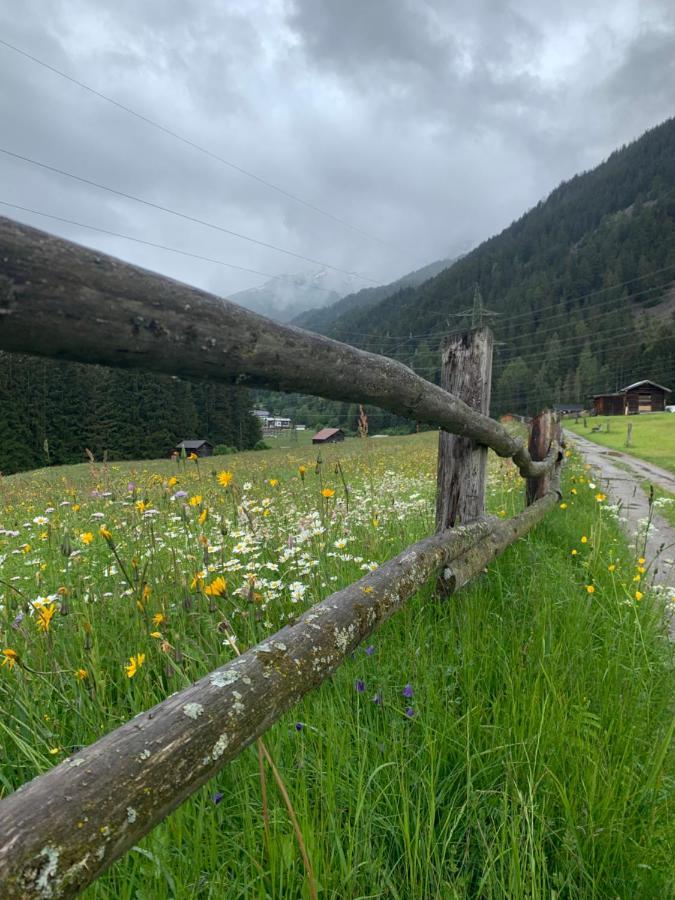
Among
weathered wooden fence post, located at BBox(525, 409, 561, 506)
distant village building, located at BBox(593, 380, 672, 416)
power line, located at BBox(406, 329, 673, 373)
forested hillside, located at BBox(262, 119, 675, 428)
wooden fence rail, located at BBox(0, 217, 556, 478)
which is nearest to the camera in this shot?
wooden fence rail, located at BBox(0, 217, 556, 478)

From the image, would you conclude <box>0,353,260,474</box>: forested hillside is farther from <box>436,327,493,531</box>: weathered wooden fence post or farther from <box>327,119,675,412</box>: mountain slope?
Result: <box>327,119,675,412</box>: mountain slope

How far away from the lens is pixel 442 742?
1658 mm

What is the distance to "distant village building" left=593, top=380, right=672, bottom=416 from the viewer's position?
71.5m

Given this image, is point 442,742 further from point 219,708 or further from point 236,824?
point 219,708

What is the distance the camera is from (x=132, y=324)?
2.43 ft

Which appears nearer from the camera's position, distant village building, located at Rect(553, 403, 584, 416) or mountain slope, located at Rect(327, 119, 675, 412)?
distant village building, located at Rect(553, 403, 584, 416)

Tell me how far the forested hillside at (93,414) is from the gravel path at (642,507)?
22.0 m

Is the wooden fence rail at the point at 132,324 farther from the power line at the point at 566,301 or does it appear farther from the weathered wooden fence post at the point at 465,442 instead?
the power line at the point at 566,301

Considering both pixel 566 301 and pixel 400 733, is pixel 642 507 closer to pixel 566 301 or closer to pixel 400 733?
pixel 400 733

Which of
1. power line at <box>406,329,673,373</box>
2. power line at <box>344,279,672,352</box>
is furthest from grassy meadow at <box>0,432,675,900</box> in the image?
power line at <box>344,279,672,352</box>

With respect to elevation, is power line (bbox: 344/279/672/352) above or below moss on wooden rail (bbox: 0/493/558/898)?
above

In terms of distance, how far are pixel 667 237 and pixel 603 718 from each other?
6063 inches

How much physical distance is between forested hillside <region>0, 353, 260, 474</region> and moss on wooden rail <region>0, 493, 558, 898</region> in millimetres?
27154

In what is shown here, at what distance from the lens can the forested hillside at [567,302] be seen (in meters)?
95.4
